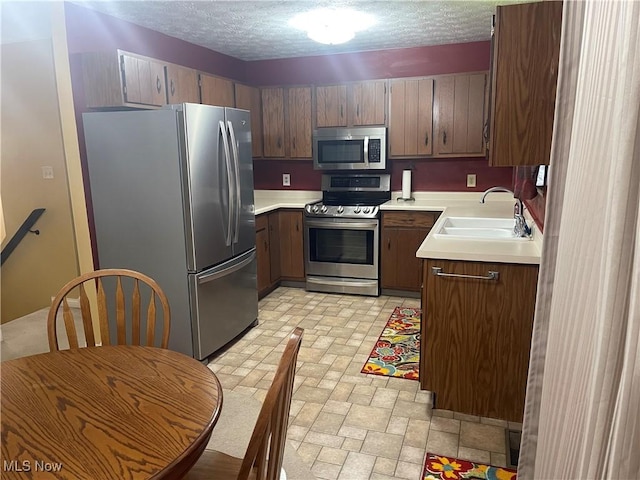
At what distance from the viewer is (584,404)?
3.39 ft

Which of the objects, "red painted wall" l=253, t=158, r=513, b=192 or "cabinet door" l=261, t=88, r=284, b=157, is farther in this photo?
"cabinet door" l=261, t=88, r=284, b=157

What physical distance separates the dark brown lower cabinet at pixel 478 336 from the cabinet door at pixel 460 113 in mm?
2372

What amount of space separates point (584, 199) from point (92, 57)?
3079 millimetres

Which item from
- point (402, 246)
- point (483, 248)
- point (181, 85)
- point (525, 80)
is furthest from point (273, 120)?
point (525, 80)

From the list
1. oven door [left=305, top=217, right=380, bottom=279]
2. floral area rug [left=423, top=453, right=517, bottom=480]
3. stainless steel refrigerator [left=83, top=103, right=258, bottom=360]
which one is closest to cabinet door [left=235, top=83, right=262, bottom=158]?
oven door [left=305, top=217, right=380, bottom=279]

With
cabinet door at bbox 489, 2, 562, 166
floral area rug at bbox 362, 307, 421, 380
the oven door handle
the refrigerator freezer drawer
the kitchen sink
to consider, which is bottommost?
floral area rug at bbox 362, 307, 421, 380

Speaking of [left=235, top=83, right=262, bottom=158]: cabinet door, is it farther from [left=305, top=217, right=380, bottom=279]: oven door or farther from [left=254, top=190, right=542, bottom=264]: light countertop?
[left=305, top=217, right=380, bottom=279]: oven door

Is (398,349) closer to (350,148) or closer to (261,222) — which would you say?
(261,222)

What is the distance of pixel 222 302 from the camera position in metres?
3.23

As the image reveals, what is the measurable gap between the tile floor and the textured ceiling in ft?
7.77

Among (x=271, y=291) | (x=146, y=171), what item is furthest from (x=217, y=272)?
(x=271, y=291)

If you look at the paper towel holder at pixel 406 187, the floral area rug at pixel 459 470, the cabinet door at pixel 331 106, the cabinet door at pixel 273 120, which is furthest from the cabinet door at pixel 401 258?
the floral area rug at pixel 459 470

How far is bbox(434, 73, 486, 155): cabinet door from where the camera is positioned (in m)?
4.17

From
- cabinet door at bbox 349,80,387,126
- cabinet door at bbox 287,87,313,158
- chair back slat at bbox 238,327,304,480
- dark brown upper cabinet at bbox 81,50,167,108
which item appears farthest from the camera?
cabinet door at bbox 287,87,313,158
